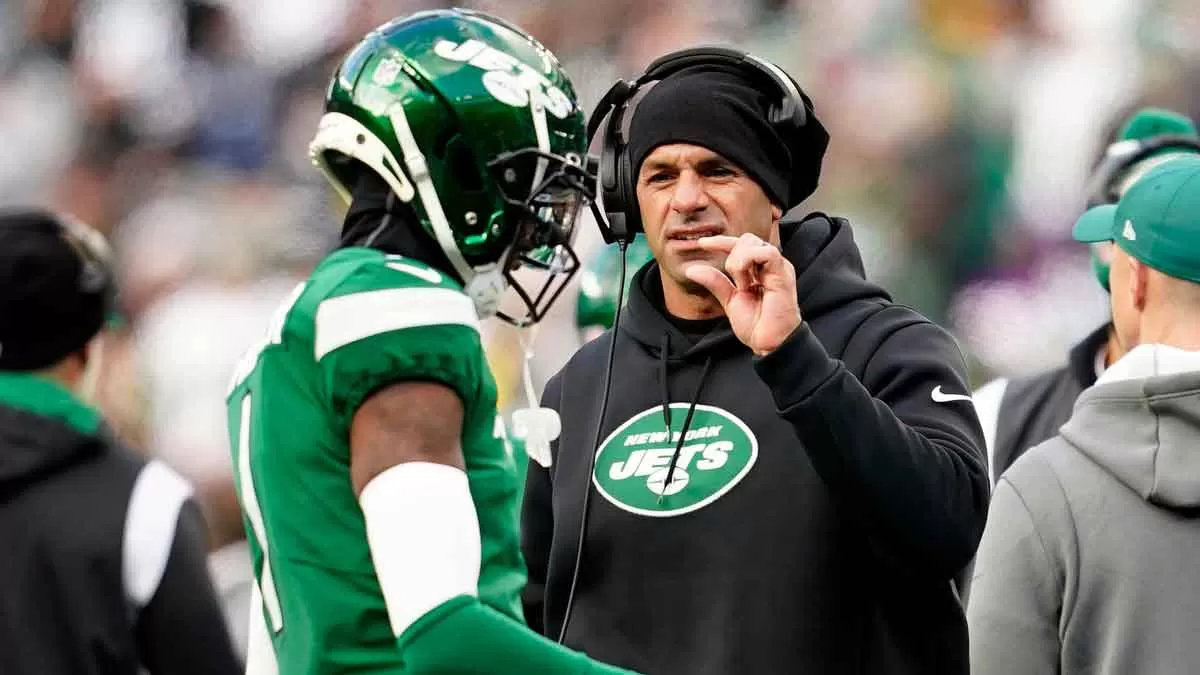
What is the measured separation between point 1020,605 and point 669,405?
24.1 inches

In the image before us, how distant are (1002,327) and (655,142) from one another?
164 inches

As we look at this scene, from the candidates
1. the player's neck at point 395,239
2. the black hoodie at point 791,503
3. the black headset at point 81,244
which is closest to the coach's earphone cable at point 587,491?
the black hoodie at point 791,503

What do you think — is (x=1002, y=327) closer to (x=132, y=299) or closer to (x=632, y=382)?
(x=132, y=299)

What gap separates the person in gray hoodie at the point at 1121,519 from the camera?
2738 mm

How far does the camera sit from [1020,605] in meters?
2.81

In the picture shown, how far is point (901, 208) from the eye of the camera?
7207 mm

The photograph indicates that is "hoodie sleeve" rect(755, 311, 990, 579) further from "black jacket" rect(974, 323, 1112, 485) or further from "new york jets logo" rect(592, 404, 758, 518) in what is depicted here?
"black jacket" rect(974, 323, 1112, 485)

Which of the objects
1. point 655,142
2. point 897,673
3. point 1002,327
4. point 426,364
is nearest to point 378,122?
point 426,364

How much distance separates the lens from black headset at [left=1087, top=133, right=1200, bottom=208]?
16.6ft

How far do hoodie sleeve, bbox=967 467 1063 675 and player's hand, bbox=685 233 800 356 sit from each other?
462mm

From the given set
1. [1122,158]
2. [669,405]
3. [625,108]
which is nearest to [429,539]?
[669,405]

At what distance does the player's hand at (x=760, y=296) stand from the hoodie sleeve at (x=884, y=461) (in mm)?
23

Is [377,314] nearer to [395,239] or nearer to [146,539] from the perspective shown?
[395,239]

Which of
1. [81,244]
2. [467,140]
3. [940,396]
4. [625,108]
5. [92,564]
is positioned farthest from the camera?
[81,244]
